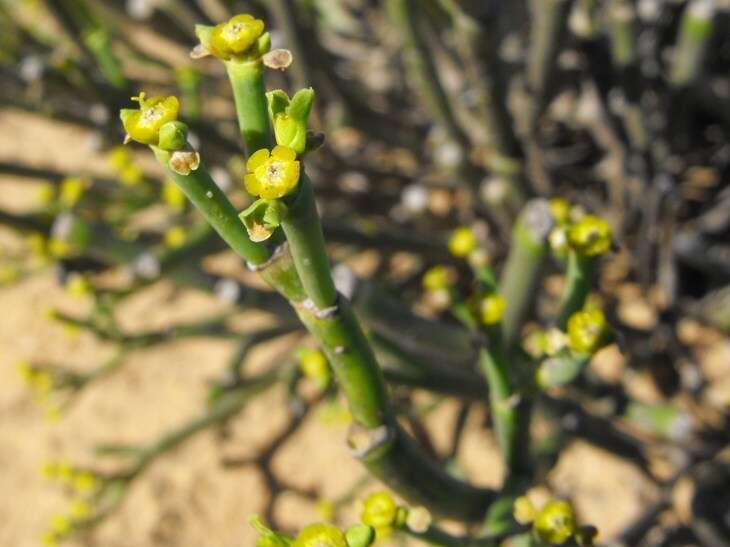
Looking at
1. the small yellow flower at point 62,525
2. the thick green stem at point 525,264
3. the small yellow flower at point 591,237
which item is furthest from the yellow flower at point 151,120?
the small yellow flower at point 62,525

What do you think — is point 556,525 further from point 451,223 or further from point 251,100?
point 451,223

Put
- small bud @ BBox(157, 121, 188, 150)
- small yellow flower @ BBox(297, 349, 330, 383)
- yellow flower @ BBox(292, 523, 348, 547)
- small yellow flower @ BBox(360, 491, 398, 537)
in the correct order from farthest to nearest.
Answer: small yellow flower @ BBox(297, 349, 330, 383) < small yellow flower @ BBox(360, 491, 398, 537) < yellow flower @ BBox(292, 523, 348, 547) < small bud @ BBox(157, 121, 188, 150)

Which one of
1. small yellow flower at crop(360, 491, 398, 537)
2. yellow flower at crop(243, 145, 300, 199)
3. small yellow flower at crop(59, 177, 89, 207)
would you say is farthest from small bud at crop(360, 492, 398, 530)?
small yellow flower at crop(59, 177, 89, 207)

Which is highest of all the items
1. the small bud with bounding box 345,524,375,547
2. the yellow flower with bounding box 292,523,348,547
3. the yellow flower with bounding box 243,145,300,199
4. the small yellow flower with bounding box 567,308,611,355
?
the yellow flower with bounding box 243,145,300,199

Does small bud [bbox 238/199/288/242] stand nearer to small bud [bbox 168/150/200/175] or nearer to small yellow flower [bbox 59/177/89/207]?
small bud [bbox 168/150/200/175]

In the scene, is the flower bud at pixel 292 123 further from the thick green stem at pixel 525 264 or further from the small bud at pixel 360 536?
the thick green stem at pixel 525 264

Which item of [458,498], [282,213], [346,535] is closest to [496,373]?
[458,498]
